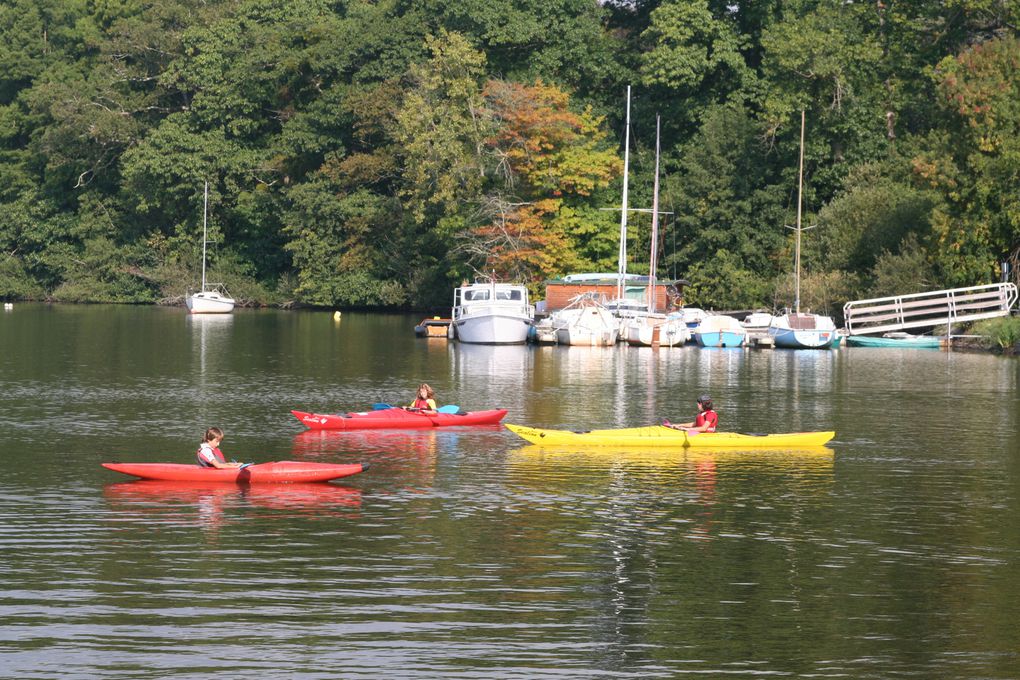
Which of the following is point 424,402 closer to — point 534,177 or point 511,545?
point 511,545

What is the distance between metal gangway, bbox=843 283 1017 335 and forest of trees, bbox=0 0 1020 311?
1147 mm

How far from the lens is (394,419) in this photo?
129ft

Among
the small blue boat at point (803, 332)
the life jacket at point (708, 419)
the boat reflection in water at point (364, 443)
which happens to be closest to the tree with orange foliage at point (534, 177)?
the small blue boat at point (803, 332)

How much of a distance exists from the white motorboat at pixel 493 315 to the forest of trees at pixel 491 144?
1343 centimetres

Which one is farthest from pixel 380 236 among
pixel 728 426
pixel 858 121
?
pixel 728 426

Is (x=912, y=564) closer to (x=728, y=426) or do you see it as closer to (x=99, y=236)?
(x=728, y=426)

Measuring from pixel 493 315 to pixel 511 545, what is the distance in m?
49.3

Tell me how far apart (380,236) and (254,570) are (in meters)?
83.4

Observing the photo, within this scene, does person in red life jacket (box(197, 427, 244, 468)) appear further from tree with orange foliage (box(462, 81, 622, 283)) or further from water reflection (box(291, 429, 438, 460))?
tree with orange foliage (box(462, 81, 622, 283))

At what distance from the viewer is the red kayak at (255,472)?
30047mm

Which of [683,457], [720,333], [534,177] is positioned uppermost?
[534,177]

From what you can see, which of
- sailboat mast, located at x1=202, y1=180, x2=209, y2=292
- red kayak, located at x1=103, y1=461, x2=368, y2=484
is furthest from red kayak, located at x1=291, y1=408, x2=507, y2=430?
sailboat mast, located at x1=202, y1=180, x2=209, y2=292

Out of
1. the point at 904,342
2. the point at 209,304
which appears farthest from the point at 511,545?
the point at 209,304

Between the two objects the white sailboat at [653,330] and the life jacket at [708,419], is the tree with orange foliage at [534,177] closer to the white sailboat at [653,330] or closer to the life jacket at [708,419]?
the white sailboat at [653,330]
